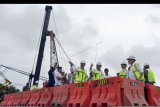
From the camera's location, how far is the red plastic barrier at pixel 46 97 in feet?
32.4

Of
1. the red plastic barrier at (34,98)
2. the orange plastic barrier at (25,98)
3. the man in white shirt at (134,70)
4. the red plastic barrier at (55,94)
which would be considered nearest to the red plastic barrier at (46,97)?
the red plastic barrier at (55,94)

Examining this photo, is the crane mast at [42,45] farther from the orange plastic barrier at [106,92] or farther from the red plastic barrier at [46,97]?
the orange plastic barrier at [106,92]

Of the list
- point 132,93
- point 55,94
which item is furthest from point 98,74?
point 132,93

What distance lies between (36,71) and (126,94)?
26305 mm

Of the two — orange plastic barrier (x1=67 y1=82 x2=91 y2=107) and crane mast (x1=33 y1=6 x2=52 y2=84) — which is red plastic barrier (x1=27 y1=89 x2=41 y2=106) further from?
crane mast (x1=33 y1=6 x2=52 y2=84)

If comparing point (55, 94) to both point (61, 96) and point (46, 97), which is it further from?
point (46, 97)

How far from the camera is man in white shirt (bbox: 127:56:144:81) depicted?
8.84 meters

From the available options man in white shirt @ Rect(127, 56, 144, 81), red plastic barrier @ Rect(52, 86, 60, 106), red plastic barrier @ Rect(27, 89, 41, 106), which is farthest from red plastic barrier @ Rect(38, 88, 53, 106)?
man in white shirt @ Rect(127, 56, 144, 81)

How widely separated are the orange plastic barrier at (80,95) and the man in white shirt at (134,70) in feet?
5.85

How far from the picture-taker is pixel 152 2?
13.5 feet

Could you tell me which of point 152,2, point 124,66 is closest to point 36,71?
point 124,66

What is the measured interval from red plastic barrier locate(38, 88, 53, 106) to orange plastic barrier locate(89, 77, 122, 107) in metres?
2.65

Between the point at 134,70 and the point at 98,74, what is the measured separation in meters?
2.25

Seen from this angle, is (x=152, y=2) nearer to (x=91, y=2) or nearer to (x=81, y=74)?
(x=91, y=2)
